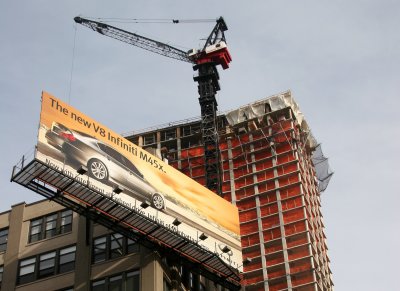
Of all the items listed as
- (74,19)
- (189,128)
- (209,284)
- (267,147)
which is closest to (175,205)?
(209,284)

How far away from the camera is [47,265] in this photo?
59.9 meters

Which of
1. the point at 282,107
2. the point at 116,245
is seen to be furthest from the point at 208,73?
the point at 116,245

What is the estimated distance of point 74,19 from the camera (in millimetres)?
132000

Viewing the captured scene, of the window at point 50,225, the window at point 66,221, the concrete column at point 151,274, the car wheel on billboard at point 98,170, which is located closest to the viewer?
the concrete column at point 151,274

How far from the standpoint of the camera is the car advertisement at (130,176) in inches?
2232

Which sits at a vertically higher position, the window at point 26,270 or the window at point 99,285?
the window at point 26,270

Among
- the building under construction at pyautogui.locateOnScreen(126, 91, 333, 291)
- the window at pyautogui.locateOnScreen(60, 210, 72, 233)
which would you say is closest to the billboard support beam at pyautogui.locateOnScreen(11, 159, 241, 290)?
the window at pyautogui.locateOnScreen(60, 210, 72, 233)

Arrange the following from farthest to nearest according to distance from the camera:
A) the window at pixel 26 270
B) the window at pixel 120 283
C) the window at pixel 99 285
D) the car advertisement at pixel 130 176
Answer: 1. the window at pixel 26 270
2. the car advertisement at pixel 130 176
3. the window at pixel 99 285
4. the window at pixel 120 283

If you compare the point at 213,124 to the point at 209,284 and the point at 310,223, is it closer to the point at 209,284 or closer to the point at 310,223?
the point at 310,223

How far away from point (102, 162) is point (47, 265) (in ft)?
31.1

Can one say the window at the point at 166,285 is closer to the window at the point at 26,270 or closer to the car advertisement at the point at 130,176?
the car advertisement at the point at 130,176

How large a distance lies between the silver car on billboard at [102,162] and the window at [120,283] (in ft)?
23.0

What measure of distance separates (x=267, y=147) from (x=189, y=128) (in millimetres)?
14839

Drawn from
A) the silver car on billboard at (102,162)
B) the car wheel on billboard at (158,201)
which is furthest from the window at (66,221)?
the car wheel on billboard at (158,201)
